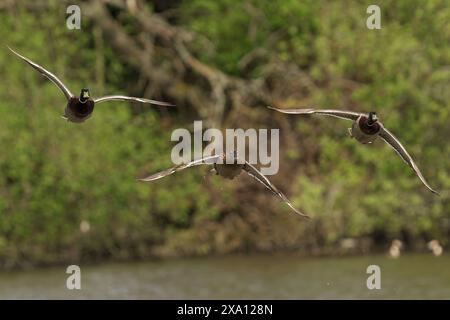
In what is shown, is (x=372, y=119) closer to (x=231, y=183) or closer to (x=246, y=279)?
(x=246, y=279)

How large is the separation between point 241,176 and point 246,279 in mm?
4452

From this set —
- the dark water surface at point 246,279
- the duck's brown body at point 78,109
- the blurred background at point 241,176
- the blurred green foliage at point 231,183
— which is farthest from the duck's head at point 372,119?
the blurred green foliage at point 231,183

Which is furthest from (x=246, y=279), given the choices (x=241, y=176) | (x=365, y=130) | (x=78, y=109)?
(x=78, y=109)

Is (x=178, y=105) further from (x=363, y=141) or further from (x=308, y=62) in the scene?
(x=363, y=141)

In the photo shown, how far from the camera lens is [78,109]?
2089cm

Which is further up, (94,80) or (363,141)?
(94,80)

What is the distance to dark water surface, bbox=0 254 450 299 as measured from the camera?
27.6 metres

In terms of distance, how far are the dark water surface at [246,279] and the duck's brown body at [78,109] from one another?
7.31m
